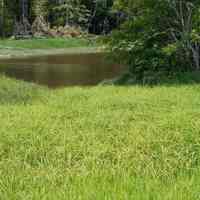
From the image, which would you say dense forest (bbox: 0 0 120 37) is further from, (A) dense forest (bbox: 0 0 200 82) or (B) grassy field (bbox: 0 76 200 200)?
(B) grassy field (bbox: 0 76 200 200)

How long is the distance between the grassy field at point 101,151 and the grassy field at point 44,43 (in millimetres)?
49875

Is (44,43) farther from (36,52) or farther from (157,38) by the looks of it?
(157,38)

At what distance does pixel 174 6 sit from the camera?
21656 mm

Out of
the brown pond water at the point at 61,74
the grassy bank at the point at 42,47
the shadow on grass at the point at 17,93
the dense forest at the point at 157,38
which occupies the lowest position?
the grassy bank at the point at 42,47

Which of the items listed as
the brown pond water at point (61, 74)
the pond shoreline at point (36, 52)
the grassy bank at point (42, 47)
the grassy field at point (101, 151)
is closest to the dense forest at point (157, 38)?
the brown pond water at point (61, 74)

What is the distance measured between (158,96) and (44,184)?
8750 millimetres

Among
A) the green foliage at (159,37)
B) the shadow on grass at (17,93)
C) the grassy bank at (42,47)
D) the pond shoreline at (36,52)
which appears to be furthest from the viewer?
the grassy bank at (42,47)

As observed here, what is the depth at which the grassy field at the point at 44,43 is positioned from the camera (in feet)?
207

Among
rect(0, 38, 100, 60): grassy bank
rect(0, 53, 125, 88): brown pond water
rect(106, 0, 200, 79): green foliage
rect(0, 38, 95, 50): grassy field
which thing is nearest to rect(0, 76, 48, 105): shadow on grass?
rect(106, 0, 200, 79): green foliage

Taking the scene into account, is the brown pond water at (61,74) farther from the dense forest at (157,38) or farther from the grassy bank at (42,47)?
the grassy bank at (42,47)

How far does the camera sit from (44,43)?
67.9 meters

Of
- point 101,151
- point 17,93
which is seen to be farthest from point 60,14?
point 101,151

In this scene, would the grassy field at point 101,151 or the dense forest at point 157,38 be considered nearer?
the grassy field at point 101,151

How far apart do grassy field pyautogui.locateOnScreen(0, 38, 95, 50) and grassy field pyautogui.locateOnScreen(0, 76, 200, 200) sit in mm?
49875
